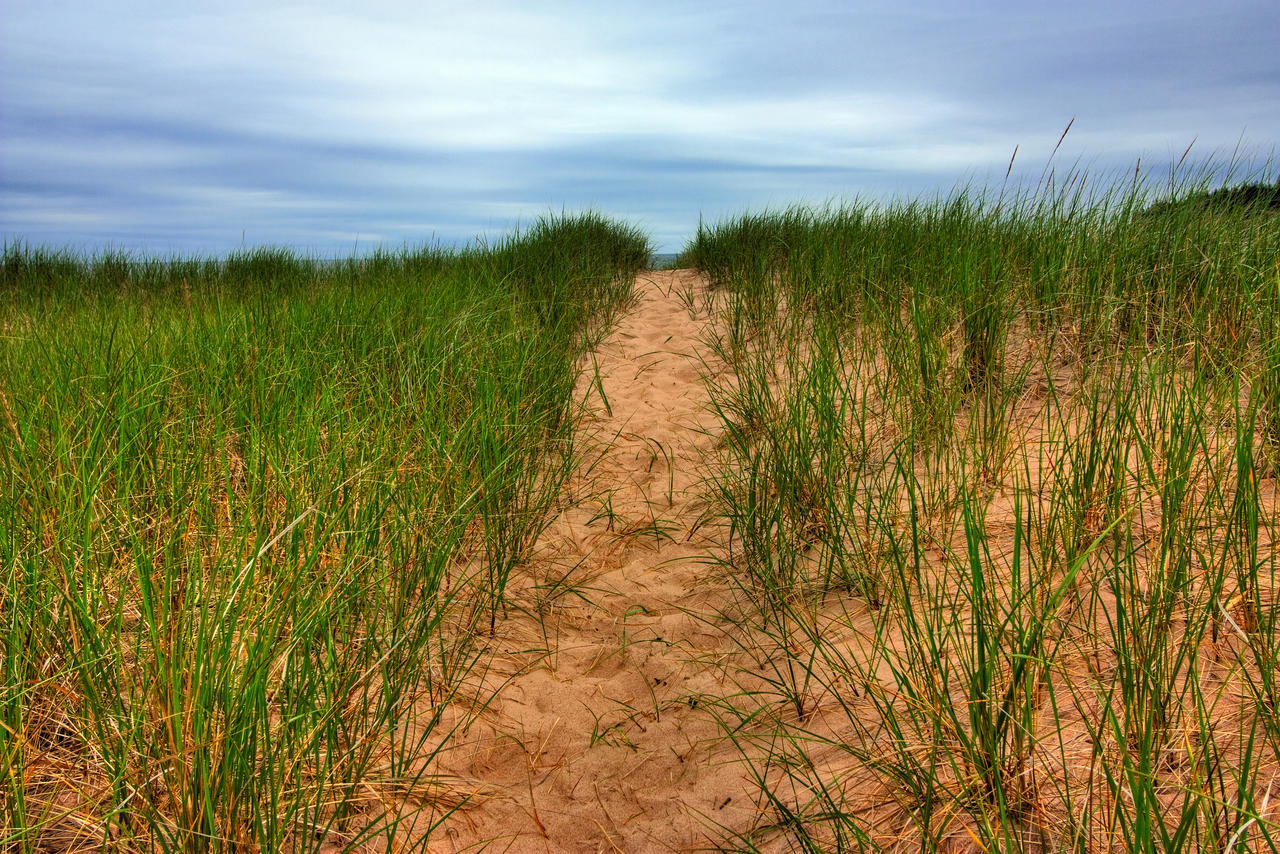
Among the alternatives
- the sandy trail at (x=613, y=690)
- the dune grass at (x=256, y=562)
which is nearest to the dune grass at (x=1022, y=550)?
the sandy trail at (x=613, y=690)

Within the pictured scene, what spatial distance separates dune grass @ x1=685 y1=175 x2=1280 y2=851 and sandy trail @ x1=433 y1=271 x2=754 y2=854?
15cm

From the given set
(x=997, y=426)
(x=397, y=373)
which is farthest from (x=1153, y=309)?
(x=397, y=373)

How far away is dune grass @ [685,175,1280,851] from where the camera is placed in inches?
53.7

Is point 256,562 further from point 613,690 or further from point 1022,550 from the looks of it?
point 1022,550

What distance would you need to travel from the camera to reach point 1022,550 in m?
2.34

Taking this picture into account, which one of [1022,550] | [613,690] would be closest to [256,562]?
[613,690]

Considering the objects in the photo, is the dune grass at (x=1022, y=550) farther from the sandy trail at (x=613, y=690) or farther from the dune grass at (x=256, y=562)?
the dune grass at (x=256, y=562)

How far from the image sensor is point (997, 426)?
2846 millimetres

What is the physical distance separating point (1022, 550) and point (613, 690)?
1357 mm

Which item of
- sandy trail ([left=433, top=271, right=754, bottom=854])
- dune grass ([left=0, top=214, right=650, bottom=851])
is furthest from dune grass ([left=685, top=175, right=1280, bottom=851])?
dune grass ([left=0, top=214, right=650, bottom=851])

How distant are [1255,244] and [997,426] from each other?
2241 millimetres

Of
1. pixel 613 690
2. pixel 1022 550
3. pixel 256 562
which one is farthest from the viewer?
pixel 1022 550

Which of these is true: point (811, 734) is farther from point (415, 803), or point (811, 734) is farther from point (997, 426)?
point (997, 426)

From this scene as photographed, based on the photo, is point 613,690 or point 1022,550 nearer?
point 613,690
